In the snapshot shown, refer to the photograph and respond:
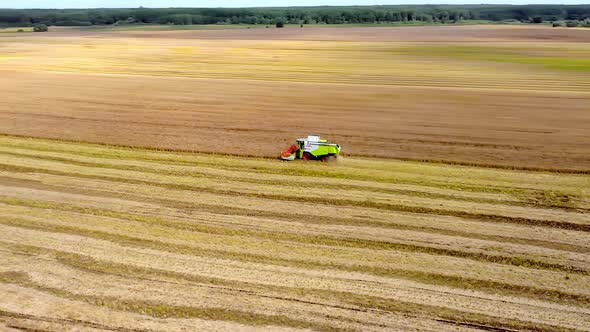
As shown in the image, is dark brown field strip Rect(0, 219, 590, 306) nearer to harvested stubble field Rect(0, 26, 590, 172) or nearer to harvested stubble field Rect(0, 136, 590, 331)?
harvested stubble field Rect(0, 136, 590, 331)

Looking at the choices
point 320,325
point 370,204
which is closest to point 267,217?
point 370,204

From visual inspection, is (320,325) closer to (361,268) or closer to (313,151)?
(361,268)

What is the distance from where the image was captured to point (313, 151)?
25203mm


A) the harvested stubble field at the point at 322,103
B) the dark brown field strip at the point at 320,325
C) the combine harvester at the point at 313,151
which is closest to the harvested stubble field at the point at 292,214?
the dark brown field strip at the point at 320,325

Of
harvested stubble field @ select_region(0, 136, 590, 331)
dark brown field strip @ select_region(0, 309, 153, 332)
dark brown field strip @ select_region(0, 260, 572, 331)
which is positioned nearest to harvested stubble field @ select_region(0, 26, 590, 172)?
harvested stubble field @ select_region(0, 136, 590, 331)

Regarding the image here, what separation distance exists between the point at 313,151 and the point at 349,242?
8996 mm

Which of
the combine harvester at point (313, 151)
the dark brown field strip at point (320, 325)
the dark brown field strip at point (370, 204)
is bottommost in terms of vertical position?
the dark brown field strip at point (320, 325)

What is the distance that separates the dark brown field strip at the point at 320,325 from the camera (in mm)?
12484

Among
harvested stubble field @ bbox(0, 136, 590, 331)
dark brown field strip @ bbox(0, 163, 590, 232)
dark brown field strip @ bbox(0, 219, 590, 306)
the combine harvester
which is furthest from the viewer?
the combine harvester

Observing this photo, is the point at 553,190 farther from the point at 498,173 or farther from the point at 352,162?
the point at 352,162

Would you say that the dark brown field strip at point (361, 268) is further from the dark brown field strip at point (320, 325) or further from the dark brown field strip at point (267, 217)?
the dark brown field strip at point (267, 217)

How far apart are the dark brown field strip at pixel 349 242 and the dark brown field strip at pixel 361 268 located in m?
1.30

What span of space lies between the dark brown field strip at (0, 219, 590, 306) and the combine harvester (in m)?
10.0

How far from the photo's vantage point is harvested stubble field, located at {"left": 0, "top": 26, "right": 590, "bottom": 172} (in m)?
28.6
